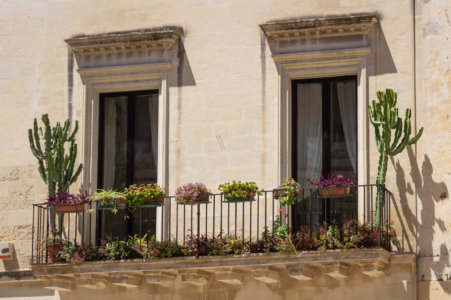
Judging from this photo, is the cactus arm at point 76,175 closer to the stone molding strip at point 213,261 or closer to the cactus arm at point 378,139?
the stone molding strip at point 213,261

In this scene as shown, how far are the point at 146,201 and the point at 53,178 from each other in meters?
1.76

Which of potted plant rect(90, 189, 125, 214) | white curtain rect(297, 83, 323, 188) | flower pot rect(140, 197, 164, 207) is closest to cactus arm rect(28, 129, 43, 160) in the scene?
potted plant rect(90, 189, 125, 214)

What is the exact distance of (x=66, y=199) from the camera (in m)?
21.4

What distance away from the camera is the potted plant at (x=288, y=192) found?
67.1 ft

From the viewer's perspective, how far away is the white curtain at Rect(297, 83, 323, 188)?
70.8 feet

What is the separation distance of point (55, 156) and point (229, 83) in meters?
3.10

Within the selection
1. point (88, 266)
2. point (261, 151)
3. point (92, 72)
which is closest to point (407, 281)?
point (261, 151)

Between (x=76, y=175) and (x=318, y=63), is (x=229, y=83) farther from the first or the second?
(x=76, y=175)

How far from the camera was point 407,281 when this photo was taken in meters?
20.0

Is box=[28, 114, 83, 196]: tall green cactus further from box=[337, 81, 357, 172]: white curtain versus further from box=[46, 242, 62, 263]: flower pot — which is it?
box=[337, 81, 357, 172]: white curtain

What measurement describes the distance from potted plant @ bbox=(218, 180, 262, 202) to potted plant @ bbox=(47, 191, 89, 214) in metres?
2.34

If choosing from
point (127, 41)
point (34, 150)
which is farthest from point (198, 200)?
point (127, 41)

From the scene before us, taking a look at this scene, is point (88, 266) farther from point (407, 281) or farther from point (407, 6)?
point (407, 6)

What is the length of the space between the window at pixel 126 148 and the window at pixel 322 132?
2.48m
